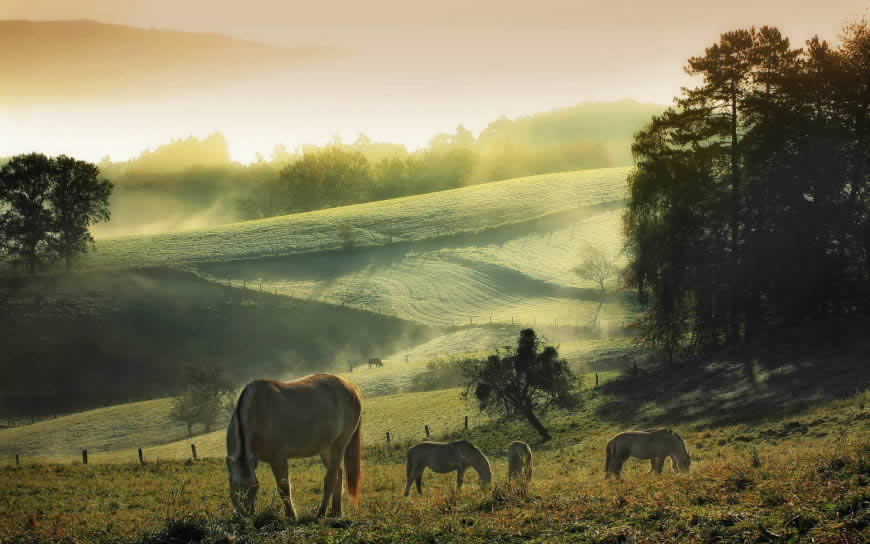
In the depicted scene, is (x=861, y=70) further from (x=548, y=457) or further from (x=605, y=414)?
(x=548, y=457)

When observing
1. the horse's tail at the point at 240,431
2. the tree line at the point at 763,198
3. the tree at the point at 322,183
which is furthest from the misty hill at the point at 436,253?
the horse's tail at the point at 240,431

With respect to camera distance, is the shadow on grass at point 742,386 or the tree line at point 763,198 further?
the tree line at point 763,198

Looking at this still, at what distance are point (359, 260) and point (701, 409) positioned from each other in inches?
2765

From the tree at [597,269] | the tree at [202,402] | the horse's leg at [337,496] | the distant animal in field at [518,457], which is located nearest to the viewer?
the horse's leg at [337,496]

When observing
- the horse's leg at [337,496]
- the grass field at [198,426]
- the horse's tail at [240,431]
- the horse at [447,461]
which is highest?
the horse's tail at [240,431]

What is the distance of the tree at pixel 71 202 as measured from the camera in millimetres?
89438

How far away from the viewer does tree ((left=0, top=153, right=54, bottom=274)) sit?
3433 inches

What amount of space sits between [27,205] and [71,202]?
15.9 ft

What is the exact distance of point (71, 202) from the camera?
89.7 meters

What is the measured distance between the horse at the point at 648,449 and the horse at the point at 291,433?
23.3ft

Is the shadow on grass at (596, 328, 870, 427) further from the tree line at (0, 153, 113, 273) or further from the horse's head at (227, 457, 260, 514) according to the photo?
the tree line at (0, 153, 113, 273)

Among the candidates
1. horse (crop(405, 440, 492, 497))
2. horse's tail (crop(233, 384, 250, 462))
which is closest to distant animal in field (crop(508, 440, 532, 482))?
horse (crop(405, 440, 492, 497))

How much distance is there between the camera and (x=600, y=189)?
121 metres

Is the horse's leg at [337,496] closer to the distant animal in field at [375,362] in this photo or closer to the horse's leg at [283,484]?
the horse's leg at [283,484]
